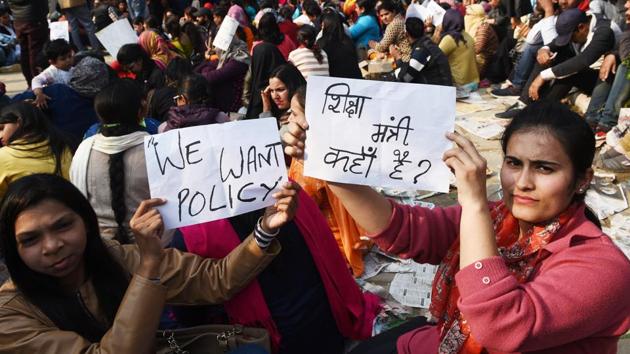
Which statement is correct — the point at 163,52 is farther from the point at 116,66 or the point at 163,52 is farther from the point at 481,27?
the point at 481,27

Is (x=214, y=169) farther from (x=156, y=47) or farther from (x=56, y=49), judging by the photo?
(x=156, y=47)

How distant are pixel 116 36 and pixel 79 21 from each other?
14.8ft

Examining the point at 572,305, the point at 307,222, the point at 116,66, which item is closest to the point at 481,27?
the point at 116,66

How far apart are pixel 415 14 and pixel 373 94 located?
7.73 m

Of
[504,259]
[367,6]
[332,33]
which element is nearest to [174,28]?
[332,33]

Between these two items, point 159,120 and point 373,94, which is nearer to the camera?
point 373,94

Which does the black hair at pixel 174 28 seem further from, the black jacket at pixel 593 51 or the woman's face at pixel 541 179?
the woman's face at pixel 541 179

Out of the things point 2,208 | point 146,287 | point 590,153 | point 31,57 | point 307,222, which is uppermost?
point 590,153

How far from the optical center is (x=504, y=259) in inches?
58.4

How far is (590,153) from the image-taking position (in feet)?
4.70

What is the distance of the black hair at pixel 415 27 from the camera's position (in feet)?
22.2

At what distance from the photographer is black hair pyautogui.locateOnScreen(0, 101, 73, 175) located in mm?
3205

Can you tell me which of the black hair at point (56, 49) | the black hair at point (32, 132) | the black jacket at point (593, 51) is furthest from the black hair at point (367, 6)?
the black hair at point (32, 132)

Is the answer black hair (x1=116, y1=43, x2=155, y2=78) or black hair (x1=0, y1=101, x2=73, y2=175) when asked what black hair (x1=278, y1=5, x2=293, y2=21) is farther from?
black hair (x1=0, y1=101, x2=73, y2=175)
